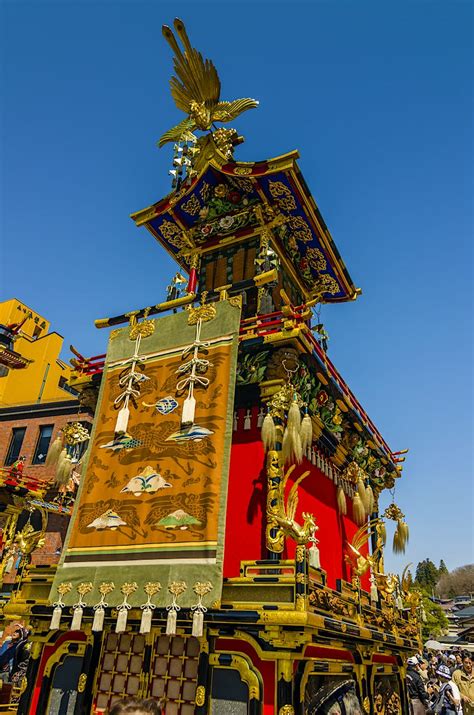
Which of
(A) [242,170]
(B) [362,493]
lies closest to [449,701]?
(B) [362,493]

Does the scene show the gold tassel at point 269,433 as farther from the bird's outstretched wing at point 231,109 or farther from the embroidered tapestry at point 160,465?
the bird's outstretched wing at point 231,109

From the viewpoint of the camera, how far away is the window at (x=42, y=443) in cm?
2822

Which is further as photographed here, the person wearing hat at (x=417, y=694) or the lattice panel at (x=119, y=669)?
the person wearing hat at (x=417, y=694)

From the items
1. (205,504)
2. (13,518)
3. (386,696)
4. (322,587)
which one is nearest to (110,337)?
(205,504)

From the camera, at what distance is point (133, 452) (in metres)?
10.6

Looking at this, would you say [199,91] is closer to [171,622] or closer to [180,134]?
[180,134]

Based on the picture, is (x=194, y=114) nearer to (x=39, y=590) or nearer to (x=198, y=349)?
(x=198, y=349)

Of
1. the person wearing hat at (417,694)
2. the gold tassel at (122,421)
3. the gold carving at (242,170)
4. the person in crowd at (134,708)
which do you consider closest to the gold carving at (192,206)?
the gold carving at (242,170)

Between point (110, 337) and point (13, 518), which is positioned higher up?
point (110, 337)

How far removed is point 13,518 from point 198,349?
18437mm

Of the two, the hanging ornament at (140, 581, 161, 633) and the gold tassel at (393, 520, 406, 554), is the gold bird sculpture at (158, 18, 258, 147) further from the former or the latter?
the gold tassel at (393, 520, 406, 554)

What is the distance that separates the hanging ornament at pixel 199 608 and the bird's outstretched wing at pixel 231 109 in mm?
12036

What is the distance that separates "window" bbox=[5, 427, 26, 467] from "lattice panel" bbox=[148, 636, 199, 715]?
74.9 ft

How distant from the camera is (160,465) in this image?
1005cm
